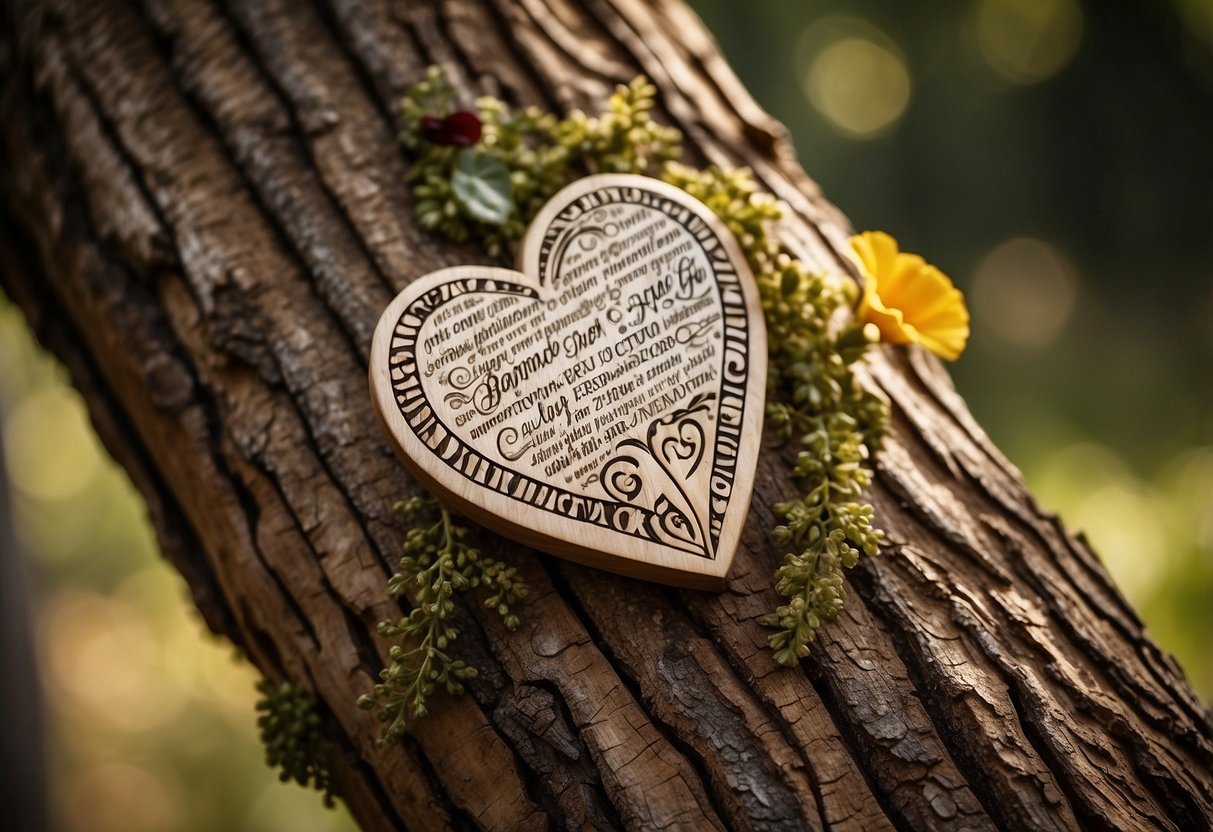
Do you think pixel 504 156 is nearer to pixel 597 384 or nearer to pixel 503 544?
pixel 597 384

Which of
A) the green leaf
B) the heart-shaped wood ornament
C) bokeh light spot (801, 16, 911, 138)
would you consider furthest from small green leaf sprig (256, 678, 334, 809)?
bokeh light spot (801, 16, 911, 138)

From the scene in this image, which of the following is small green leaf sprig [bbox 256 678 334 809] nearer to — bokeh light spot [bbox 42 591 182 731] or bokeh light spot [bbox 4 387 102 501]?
bokeh light spot [bbox 42 591 182 731]

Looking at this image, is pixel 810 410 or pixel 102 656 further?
pixel 102 656

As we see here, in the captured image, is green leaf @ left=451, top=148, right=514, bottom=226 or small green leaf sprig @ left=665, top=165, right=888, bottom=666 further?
green leaf @ left=451, top=148, right=514, bottom=226

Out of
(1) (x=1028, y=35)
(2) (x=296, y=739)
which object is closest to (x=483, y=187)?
(2) (x=296, y=739)

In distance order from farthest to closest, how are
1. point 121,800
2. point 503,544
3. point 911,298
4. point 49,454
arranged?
point 49,454 → point 121,800 → point 911,298 → point 503,544

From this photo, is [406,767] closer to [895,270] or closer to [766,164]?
[895,270]

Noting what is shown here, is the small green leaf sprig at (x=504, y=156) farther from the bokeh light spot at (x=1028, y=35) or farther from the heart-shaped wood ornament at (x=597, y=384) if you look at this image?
the bokeh light spot at (x=1028, y=35)
